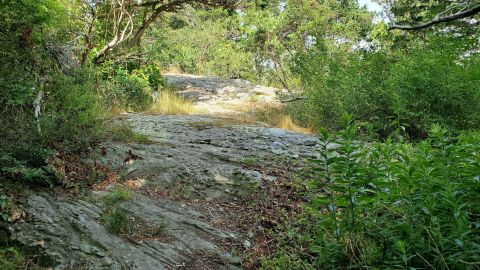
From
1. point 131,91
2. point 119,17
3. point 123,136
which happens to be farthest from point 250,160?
point 119,17

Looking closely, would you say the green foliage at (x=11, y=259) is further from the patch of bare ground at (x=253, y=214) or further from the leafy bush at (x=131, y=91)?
the leafy bush at (x=131, y=91)

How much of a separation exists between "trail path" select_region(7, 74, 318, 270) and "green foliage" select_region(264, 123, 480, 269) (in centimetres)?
72

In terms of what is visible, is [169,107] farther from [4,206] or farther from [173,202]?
Result: [4,206]

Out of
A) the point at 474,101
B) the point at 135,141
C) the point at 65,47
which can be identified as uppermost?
the point at 65,47

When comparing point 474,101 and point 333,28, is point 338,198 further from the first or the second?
point 333,28

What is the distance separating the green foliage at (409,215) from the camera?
206cm

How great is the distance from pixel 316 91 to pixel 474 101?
3233 mm

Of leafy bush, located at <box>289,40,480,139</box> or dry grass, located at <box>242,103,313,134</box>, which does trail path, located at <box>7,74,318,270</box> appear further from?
dry grass, located at <box>242,103,313,134</box>

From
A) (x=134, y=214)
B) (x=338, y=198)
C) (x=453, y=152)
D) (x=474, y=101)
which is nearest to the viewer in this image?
(x=453, y=152)

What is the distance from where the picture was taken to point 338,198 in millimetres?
2576

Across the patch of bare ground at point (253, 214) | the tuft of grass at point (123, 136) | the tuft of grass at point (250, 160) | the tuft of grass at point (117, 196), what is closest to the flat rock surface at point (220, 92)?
the tuft of grass at point (123, 136)

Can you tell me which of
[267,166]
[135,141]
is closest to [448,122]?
[267,166]

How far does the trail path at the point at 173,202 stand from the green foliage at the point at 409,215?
72 centimetres

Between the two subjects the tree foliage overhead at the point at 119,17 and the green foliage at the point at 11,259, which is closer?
the green foliage at the point at 11,259
